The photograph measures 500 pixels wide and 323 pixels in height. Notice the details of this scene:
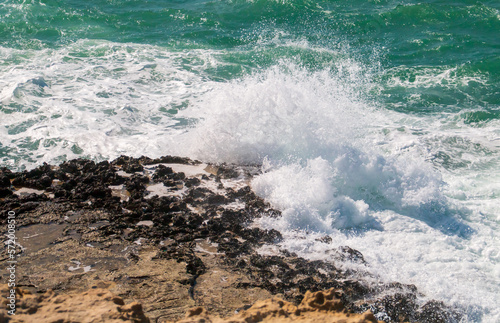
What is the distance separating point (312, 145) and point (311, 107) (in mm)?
1021

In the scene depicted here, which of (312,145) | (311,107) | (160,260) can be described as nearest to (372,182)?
(312,145)

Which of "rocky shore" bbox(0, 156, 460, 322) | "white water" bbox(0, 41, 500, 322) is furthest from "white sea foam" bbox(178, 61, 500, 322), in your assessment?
"rocky shore" bbox(0, 156, 460, 322)

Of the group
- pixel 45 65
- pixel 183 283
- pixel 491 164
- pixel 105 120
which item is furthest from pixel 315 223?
pixel 45 65

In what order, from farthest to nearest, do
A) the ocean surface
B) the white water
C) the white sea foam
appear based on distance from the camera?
the ocean surface
the white water
the white sea foam

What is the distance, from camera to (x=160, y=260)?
16.6 ft

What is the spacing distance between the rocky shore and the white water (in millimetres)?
423

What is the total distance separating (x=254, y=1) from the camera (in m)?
18.3

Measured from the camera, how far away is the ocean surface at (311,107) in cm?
643

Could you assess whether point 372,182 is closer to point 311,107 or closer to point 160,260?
point 311,107

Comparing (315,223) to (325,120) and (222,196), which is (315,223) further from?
→ (325,120)

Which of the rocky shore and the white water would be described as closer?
the rocky shore

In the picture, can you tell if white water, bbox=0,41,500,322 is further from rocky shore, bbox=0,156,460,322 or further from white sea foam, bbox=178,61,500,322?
rocky shore, bbox=0,156,460,322

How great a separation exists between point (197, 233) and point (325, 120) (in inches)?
161

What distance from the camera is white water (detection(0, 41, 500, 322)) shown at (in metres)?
6.02
